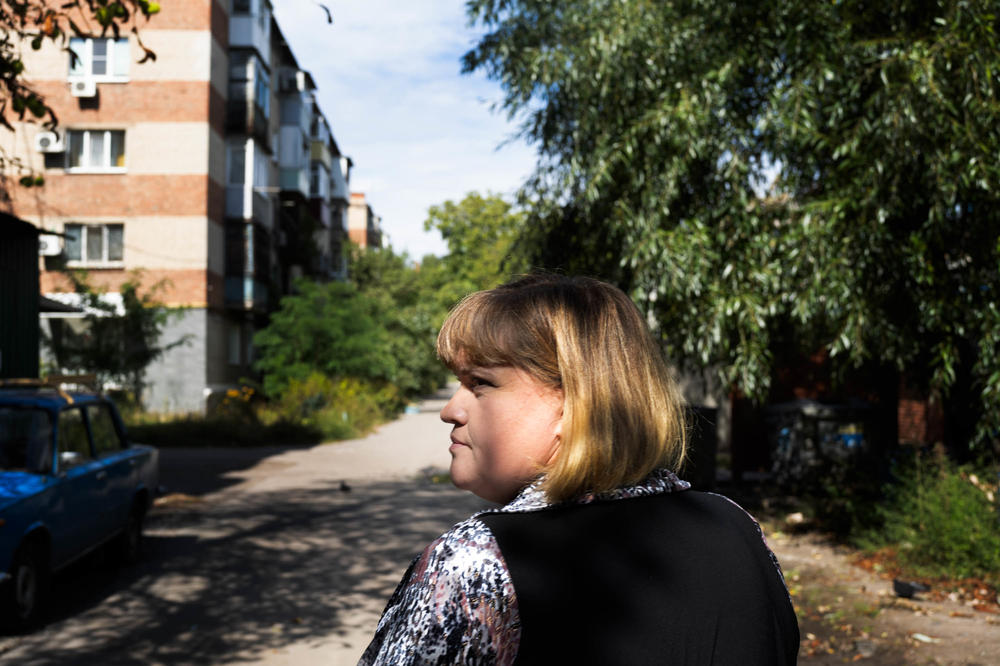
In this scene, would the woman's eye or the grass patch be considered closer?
the woman's eye

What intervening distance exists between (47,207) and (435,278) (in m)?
34.3

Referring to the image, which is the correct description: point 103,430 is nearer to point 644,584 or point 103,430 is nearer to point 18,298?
point 18,298

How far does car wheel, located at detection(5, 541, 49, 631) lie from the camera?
21.9 ft

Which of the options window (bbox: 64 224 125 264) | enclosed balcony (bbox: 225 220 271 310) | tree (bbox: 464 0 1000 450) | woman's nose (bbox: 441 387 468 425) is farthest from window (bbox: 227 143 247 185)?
woman's nose (bbox: 441 387 468 425)

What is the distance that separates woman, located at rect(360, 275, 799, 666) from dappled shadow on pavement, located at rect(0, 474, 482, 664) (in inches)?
210

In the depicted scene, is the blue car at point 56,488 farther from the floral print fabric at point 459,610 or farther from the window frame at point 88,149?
the window frame at point 88,149

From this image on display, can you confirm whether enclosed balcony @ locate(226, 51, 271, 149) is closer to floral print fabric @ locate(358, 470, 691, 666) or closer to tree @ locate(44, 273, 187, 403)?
tree @ locate(44, 273, 187, 403)

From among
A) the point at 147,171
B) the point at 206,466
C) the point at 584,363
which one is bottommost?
the point at 206,466

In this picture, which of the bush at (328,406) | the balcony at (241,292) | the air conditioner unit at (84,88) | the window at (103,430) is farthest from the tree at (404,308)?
the window at (103,430)

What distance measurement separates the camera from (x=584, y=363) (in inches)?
57.2

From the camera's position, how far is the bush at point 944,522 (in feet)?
25.9

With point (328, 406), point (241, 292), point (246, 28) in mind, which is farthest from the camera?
point (246, 28)

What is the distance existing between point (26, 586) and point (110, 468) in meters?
1.84

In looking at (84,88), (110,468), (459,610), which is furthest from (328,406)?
(459,610)
